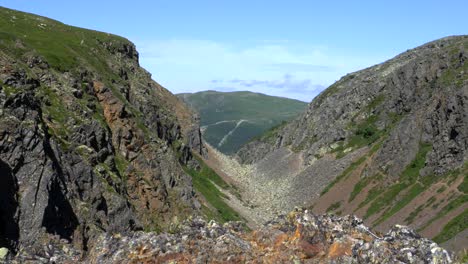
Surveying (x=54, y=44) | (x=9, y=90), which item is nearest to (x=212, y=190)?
(x=54, y=44)

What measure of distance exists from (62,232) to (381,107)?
99.6 m

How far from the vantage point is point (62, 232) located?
36.6m

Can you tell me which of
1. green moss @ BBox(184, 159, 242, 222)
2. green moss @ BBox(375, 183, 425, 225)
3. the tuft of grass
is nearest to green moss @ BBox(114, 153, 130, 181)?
green moss @ BBox(184, 159, 242, 222)

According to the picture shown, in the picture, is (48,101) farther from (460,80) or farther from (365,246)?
(460,80)

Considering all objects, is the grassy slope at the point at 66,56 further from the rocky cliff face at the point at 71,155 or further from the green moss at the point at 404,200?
the green moss at the point at 404,200

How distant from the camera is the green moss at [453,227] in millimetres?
58375

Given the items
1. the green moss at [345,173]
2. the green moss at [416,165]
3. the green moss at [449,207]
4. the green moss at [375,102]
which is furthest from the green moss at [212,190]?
the green moss at [375,102]

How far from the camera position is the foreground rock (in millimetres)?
19438

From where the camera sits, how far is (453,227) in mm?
59938

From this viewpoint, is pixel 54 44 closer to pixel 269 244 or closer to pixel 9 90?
pixel 9 90

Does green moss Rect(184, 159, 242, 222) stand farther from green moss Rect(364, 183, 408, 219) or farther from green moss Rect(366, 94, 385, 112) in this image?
green moss Rect(366, 94, 385, 112)

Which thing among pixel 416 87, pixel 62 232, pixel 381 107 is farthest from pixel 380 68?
pixel 62 232

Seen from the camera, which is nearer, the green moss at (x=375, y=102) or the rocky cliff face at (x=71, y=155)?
the rocky cliff face at (x=71, y=155)

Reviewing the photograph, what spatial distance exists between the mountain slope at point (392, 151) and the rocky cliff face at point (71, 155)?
30283 millimetres
